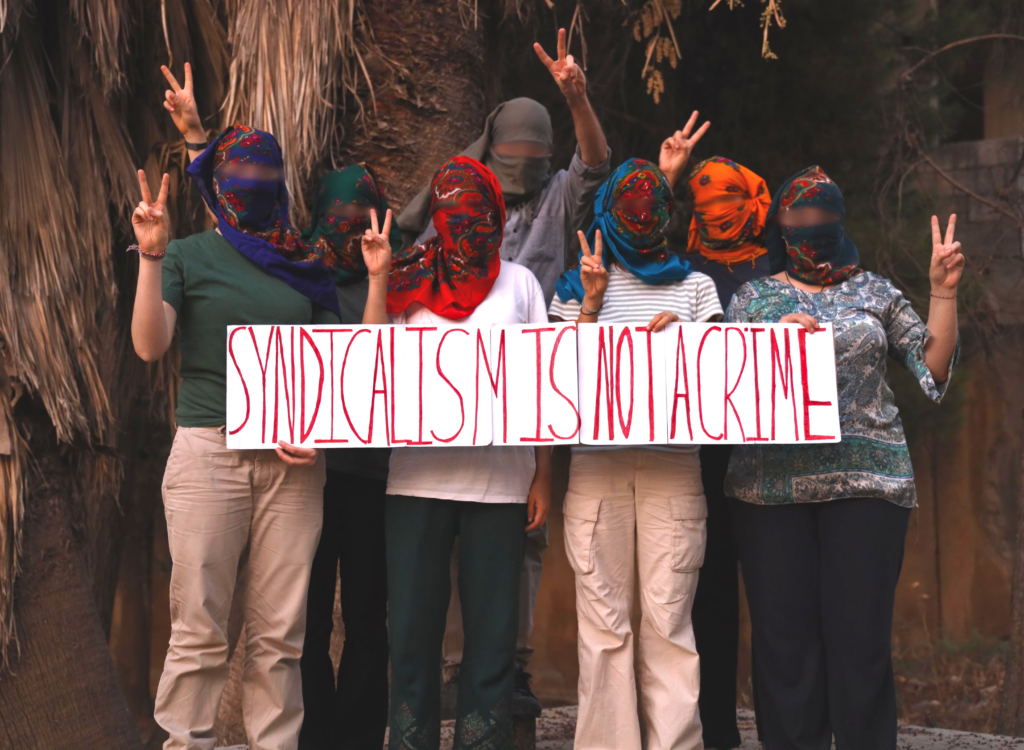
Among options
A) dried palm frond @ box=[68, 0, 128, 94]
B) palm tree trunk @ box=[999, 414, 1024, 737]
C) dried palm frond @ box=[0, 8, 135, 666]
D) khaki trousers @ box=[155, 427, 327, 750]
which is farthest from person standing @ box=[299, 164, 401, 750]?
palm tree trunk @ box=[999, 414, 1024, 737]

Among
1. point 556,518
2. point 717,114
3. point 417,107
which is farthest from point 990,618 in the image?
point 417,107

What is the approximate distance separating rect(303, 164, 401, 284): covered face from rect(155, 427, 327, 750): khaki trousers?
0.65 metres

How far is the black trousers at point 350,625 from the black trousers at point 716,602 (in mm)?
969

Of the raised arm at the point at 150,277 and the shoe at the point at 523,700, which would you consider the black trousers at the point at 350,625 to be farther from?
the raised arm at the point at 150,277

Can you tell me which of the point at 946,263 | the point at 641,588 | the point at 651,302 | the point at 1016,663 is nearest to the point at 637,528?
the point at 641,588

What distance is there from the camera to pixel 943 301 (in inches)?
108

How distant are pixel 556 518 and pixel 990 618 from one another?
9.96ft

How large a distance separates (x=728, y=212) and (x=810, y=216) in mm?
428

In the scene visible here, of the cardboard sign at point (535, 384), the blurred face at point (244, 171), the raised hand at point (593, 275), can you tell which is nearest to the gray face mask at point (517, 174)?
the raised hand at point (593, 275)

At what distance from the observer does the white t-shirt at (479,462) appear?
9.00ft

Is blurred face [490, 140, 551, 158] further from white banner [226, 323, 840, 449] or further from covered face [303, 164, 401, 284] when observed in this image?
white banner [226, 323, 840, 449]

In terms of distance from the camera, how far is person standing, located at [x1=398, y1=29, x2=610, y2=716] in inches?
128

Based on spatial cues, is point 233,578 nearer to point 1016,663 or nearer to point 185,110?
point 185,110

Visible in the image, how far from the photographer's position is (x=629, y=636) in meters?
2.80
